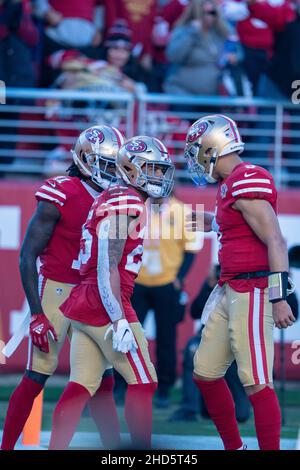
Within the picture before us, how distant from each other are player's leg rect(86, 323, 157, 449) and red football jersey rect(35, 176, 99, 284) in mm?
632

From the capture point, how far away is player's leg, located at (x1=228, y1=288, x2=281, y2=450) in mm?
6000

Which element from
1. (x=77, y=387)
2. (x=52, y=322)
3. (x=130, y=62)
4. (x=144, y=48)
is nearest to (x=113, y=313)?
(x=77, y=387)

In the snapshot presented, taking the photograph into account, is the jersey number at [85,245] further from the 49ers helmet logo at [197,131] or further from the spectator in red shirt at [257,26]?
the spectator in red shirt at [257,26]

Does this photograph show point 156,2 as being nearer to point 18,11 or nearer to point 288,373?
point 18,11

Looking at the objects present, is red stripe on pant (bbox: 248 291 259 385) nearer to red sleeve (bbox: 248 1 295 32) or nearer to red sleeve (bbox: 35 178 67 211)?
red sleeve (bbox: 35 178 67 211)

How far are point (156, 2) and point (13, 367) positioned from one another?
13.5 feet

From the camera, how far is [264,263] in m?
6.16

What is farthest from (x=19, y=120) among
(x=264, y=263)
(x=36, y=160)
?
(x=264, y=263)

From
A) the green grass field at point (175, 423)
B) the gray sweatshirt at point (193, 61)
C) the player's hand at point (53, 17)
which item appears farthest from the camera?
the player's hand at point (53, 17)

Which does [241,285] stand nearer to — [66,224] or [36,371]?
[66,224]

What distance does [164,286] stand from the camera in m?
9.86

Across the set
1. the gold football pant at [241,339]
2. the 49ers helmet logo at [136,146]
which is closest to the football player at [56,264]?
the 49ers helmet logo at [136,146]

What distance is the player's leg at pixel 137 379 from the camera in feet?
19.9

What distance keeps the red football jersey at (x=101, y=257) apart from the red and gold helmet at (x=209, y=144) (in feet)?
1.29
